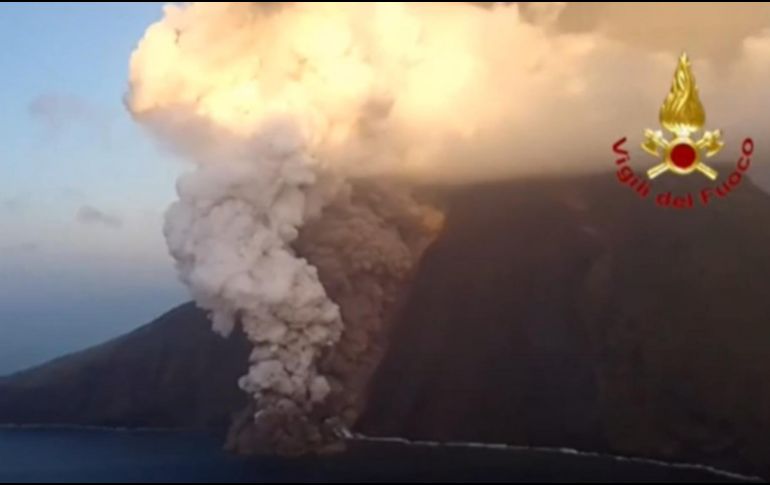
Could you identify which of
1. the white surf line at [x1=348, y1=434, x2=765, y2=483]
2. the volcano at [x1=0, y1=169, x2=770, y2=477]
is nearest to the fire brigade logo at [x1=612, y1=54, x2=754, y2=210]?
the volcano at [x1=0, y1=169, x2=770, y2=477]

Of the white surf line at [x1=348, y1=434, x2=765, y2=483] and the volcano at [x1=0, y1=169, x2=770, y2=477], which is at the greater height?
the volcano at [x1=0, y1=169, x2=770, y2=477]

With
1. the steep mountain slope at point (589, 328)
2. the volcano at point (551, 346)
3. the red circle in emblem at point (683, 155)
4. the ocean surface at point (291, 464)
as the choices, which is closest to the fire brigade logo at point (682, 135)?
the red circle in emblem at point (683, 155)

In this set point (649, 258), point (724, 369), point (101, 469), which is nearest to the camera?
point (101, 469)

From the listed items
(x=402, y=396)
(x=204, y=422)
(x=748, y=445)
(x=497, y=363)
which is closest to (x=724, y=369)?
(x=748, y=445)

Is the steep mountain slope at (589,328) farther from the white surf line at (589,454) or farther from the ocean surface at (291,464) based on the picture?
the ocean surface at (291,464)

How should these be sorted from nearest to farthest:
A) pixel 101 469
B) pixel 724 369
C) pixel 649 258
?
pixel 101 469, pixel 724 369, pixel 649 258

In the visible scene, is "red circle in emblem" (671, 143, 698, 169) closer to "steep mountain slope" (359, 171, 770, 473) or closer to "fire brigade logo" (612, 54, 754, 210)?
"fire brigade logo" (612, 54, 754, 210)

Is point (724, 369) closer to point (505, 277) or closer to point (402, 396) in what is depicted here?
point (505, 277)
